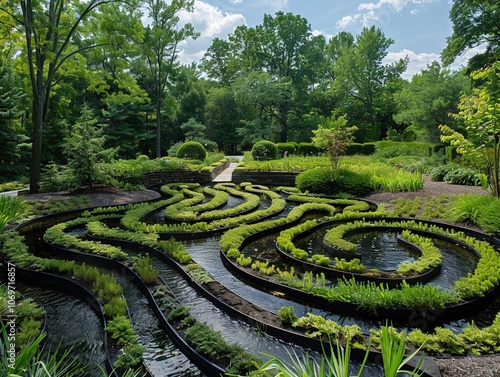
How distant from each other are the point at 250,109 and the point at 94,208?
2759 cm

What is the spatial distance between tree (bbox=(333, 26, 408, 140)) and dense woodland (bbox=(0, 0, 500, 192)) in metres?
0.11

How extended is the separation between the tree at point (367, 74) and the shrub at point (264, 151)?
1616 centimetres

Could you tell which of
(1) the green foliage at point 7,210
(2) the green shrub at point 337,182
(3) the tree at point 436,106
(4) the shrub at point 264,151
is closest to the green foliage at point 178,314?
(1) the green foliage at point 7,210

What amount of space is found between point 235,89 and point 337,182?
22366mm

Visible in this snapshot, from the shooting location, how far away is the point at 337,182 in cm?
1281

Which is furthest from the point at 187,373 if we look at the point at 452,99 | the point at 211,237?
the point at 452,99

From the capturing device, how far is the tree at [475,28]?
19.1 metres

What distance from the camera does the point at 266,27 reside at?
37.0 meters

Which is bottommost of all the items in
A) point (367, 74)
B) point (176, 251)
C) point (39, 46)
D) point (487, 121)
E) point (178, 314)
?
point (178, 314)

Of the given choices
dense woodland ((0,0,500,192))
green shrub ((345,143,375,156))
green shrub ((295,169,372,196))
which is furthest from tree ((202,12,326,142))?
green shrub ((295,169,372,196))

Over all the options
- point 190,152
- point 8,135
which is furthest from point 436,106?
point 8,135

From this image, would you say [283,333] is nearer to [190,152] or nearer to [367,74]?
[190,152]

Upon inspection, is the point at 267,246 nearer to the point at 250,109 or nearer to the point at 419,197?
the point at 419,197

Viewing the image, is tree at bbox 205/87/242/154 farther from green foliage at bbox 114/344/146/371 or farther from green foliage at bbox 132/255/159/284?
green foliage at bbox 114/344/146/371
